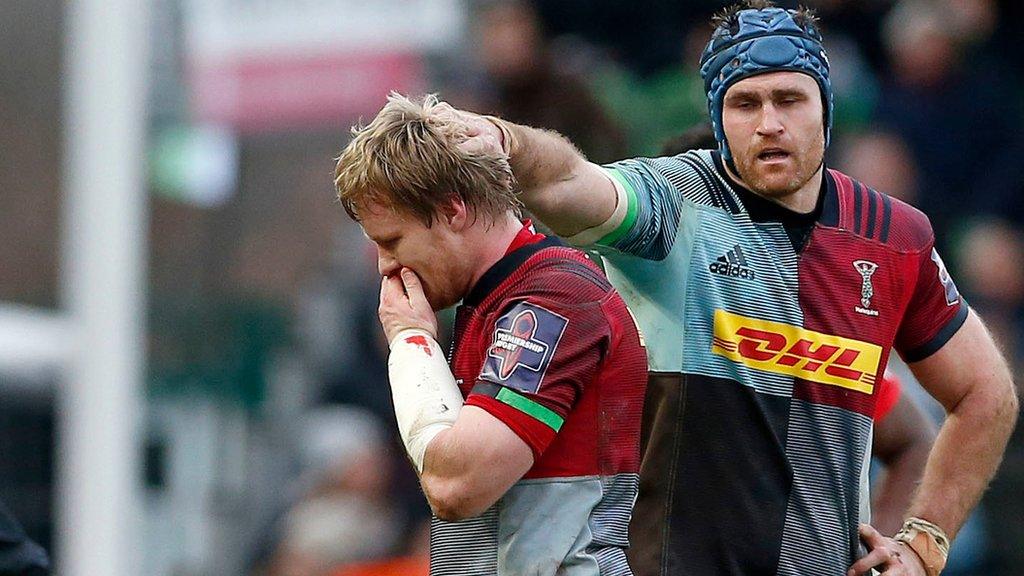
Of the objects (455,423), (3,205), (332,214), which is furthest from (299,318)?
(455,423)

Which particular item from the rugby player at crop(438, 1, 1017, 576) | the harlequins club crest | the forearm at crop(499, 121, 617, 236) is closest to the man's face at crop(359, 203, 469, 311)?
the forearm at crop(499, 121, 617, 236)

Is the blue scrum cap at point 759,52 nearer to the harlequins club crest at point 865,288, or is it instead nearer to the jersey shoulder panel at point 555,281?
the harlequins club crest at point 865,288

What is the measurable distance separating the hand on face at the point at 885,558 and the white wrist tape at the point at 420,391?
1186 millimetres

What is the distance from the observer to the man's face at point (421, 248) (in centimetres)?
349

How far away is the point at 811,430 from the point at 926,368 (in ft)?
1.62

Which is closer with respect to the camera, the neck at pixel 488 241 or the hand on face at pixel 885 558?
the neck at pixel 488 241

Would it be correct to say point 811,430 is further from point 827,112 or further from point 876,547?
point 827,112

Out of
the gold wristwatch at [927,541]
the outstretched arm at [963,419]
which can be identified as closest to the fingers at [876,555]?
the gold wristwatch at [927,541]

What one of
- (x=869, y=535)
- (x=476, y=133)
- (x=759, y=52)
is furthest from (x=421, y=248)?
(x=869, y=535)

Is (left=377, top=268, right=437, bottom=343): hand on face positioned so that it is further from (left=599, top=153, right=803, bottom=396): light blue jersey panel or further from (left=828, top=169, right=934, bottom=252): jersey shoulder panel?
(left=828, top=169, right=934, bottom=252): jersey shoulder panel

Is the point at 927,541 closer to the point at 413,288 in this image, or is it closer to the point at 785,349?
the point at 785,349

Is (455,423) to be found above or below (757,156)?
below

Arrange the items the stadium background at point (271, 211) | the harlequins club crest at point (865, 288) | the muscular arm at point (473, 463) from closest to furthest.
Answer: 1. the muscular arm at point (473, 463)
2. the harlequins club crest at point (865, 288)
3. the stadium background at point (271, 211)

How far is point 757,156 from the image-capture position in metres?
4.06
